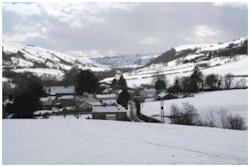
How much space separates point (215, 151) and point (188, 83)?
112ft

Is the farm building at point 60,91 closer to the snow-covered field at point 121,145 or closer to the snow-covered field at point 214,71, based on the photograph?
the snow-covered field at point 214,71

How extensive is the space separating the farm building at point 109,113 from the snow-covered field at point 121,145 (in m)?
12.7

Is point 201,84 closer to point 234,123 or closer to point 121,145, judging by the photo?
point 234,123

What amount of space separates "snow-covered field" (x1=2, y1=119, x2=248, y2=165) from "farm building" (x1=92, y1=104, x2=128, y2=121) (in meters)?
12.7

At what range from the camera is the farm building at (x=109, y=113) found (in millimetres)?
23547

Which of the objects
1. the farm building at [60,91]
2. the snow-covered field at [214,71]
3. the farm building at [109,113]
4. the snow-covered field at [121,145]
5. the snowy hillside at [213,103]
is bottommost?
the snow-covered field at [121,145]

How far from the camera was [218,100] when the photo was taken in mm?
31344

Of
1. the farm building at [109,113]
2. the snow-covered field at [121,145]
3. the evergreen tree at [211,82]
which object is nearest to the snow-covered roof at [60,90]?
the evergreen tree at [211,82]

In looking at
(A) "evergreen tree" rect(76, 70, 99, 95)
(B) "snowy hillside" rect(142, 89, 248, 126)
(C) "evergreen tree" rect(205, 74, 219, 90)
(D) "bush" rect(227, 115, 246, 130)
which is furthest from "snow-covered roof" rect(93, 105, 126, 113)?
(C) "evergreen tree" rect(205, 74, 219, 90)

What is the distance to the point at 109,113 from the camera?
79.3 feet

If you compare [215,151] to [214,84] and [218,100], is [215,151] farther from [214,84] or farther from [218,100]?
[214,84]

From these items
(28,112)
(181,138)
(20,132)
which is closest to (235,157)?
(181,138)

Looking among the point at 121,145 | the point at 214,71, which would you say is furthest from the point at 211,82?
the point at 121,145

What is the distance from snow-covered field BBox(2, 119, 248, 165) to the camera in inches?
263
